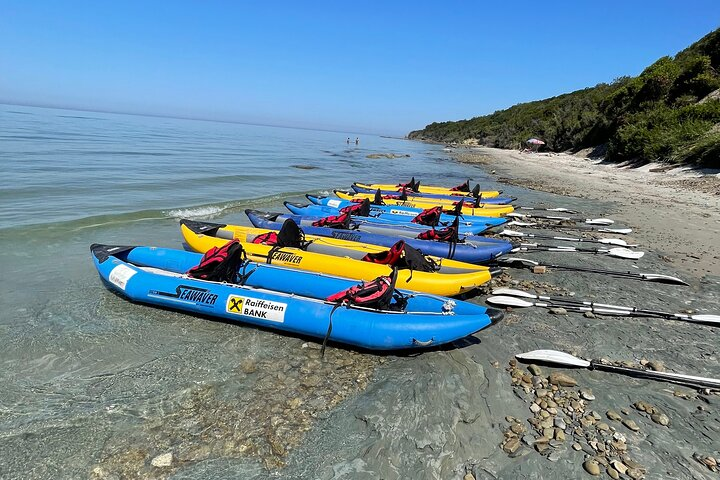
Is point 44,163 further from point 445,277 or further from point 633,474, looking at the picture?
point 633,474

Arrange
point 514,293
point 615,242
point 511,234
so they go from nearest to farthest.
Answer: point 514,293, point 615,242, point 511,234

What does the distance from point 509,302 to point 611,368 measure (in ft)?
5.79

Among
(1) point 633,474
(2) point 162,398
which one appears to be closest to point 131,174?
(2) point 162,398

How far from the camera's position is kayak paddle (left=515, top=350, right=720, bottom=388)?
4336 mm

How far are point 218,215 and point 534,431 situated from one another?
1214 centimetres

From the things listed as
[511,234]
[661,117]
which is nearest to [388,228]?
[511,234]

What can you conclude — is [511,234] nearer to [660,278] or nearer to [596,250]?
[596,250]

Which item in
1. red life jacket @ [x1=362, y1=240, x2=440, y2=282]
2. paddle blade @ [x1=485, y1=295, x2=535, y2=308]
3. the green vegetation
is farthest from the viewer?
the green vegetation

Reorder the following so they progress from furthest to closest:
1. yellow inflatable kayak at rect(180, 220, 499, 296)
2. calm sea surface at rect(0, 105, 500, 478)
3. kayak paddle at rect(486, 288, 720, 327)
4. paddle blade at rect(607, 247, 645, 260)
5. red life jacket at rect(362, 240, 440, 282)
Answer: paddle blade at rect(607, 247, 645, 260) → red life jacket at rect(362, 240, 440, 282) → yellow inflatable kayak at rect(180, 220, 499, 296) → kayak paddle at rect(486, 288, 720, 327) → calm sea surface at rect(0, 105, 500, 478)

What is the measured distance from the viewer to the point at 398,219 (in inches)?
450

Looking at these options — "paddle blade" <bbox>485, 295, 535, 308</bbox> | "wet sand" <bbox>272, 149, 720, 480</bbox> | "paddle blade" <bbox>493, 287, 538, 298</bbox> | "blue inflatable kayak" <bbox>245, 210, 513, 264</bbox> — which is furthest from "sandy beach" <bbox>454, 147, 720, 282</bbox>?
"paddle blade" <bbox>485, 295, 535, 308</bbox>

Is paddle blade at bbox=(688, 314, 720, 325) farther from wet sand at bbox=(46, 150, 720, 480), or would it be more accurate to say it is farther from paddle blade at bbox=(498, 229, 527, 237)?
paddle blade at bbox=(498, 229, 527, 237)

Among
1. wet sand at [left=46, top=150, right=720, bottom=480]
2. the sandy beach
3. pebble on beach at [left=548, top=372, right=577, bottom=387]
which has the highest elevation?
the sandy beach

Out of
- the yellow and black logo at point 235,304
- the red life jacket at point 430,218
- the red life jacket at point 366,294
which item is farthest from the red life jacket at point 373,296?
the red life jacket at point 430,218
